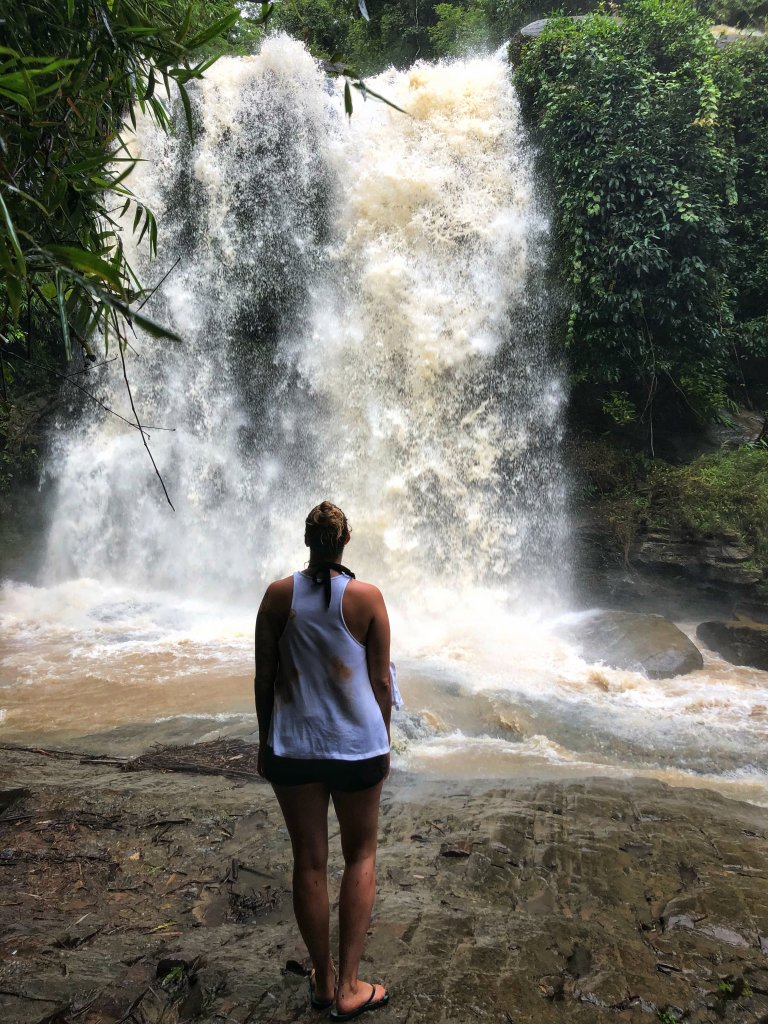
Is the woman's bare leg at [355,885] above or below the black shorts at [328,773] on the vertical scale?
below

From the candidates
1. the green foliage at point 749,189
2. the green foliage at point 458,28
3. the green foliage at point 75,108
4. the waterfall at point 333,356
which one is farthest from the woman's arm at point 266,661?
the green foliage at point 458,28

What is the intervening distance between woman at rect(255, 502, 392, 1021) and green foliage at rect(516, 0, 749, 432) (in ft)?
27.9

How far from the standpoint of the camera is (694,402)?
31.8ft

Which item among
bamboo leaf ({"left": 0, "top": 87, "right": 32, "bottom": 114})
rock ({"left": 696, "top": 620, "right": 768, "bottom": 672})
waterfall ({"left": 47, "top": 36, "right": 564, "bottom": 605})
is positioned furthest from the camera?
waterfall ({"left": 47, "top": 36, "right": 564, "bottom": 605})

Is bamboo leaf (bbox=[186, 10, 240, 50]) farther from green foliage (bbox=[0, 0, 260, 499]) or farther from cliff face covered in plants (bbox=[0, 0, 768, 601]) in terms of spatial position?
cliff face covered in plants (bbox=[0, 0, 768, 601])

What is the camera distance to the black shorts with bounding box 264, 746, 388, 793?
1.98m

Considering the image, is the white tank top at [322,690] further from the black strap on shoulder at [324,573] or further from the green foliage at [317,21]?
the green foliage at [317,21]

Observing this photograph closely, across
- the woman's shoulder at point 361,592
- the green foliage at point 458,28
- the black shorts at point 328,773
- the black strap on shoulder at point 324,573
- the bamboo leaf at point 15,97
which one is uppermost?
the green foliage at point 458,28

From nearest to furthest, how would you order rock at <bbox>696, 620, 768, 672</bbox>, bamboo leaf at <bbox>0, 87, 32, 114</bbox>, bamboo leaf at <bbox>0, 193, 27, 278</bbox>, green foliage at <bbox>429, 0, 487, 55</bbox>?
bamboo leaf at <bbox>0, 193, 27, 278</bbox>
bamboo leaf at <bbox>0, 87, 32, 114</bbox>
rock at <bbox>696, 620, 768, 672</bbox>
green foliage at <bbox>429, 0, 487, 55</bbox>

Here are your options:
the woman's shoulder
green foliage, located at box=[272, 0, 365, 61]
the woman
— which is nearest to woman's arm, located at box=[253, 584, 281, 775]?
the woman

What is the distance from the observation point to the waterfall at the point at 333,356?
981 cm

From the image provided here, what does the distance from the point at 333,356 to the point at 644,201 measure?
5.01 m

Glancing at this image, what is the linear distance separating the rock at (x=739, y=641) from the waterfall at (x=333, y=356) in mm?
2297

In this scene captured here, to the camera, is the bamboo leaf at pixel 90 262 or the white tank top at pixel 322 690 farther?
the white tank top at pixel 322 690
